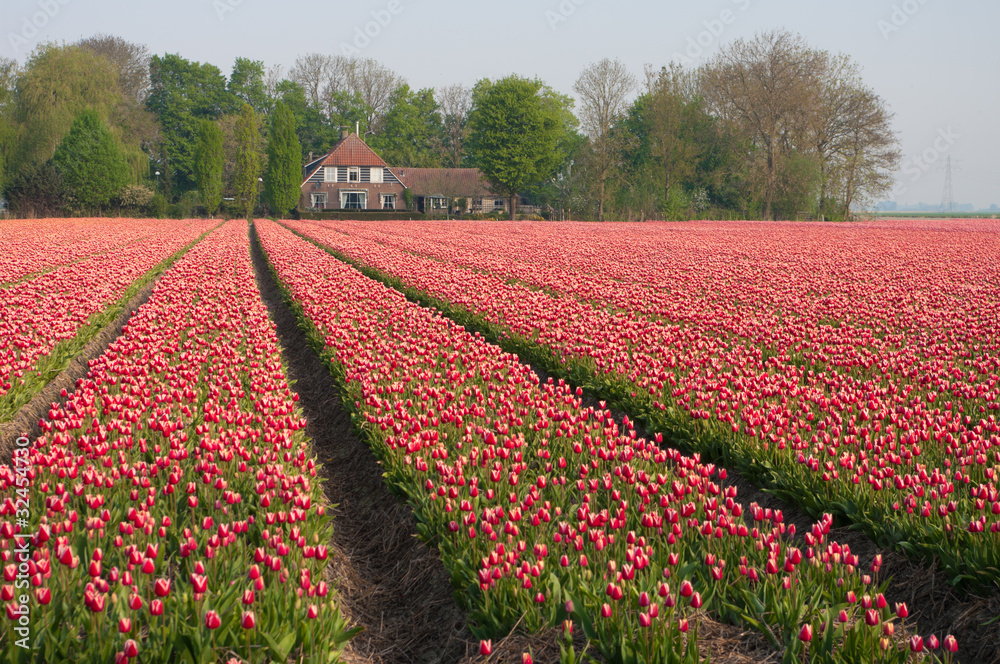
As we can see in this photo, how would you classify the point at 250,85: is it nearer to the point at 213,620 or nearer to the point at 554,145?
the point at 554,145

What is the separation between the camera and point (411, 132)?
105375mm

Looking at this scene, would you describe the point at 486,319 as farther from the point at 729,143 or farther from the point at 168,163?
the point at 168,163

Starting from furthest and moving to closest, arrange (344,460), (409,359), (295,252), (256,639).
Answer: (295,252)
(409,359)
(344,460)
(256,639)

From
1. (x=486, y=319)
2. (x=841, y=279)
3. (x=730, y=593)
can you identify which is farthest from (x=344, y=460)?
(x=841, y=279)

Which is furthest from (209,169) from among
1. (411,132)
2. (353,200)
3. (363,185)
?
(411,132)

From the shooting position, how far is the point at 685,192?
247 ft

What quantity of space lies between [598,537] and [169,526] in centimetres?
281

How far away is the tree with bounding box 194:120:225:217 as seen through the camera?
70562 mm

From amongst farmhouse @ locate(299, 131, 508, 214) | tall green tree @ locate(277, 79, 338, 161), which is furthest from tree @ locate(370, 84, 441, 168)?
farmhouse @ locate(299, 131, 508, 214)

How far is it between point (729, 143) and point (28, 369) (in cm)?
7284

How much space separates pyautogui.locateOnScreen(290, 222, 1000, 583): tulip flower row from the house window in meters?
72.0

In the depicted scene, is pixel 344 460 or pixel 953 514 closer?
pixel 953 514

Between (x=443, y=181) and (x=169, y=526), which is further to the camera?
(x=443, y=181)

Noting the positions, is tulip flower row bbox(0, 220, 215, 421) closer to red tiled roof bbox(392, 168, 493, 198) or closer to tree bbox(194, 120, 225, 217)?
tree bbox(194, 120, 225, 217)
